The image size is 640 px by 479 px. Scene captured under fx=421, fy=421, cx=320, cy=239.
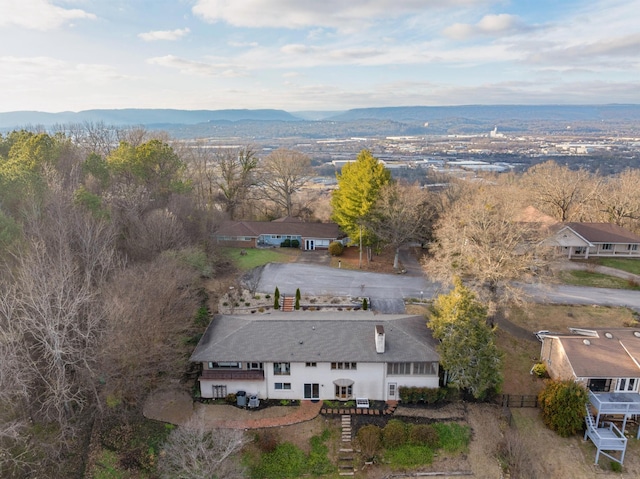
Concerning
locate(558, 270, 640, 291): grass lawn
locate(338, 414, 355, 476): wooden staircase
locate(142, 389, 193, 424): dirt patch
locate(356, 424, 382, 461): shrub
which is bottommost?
locate(338, 414, 355, 476): wooden staircase

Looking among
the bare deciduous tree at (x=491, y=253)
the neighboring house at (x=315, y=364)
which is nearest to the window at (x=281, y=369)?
the neighboring house at (x=315, y=364)

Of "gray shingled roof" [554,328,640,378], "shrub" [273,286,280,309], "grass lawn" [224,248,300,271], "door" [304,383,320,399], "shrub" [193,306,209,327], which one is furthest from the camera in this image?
"grass lawn" [224,248,300,271]

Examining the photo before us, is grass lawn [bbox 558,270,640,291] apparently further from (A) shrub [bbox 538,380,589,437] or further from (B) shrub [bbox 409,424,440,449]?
(B) shrub [bbox 409,424,440,449]

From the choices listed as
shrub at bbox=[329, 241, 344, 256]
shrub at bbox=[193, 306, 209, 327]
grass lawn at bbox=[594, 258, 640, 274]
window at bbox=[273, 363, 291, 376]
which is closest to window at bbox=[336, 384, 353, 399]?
window at bbox=[273, 363, 291, 376]

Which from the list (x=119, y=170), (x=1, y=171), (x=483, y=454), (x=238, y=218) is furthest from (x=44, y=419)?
(x=238, y=218)

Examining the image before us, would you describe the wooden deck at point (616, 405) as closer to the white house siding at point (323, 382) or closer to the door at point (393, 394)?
the white house siding at point (323, 382)

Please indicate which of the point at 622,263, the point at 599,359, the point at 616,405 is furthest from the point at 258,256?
the point at 622,263

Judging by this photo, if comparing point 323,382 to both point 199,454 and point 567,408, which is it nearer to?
point 199,454
